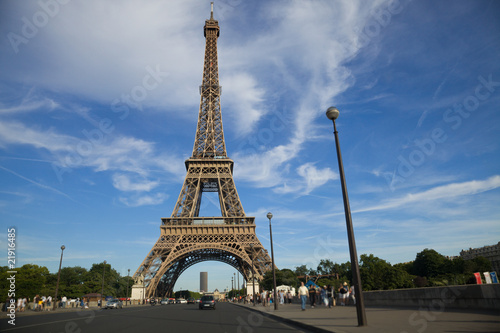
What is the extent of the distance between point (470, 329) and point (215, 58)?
243 feet

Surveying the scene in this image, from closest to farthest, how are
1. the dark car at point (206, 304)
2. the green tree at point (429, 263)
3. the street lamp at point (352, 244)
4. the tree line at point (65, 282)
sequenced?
1. the street lamp at point (352, 244)
2. the dark car at point (206, 304)
3. the tree line at point (65, 282)
4. the green tree at point (429, 263)

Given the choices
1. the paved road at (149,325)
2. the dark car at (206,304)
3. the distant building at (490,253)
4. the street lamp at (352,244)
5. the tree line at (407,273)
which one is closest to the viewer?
the street lamp at (352,244)

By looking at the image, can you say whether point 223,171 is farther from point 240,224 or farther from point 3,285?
point 3,285

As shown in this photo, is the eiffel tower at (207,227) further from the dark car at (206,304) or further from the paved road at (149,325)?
the paved road at (149,325)

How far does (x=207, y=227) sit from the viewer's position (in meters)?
56.3

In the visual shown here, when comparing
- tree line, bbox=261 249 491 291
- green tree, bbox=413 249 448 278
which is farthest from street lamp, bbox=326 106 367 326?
green tree, bbox=413 249 448 278

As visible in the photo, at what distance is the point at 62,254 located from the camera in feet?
117

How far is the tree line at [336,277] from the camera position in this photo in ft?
205

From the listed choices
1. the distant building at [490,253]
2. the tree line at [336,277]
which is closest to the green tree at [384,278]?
the tree line at [336,277]

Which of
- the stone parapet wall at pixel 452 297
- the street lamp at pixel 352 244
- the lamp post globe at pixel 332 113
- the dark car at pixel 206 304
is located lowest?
the dark car at pixel 206 304

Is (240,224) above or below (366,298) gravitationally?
above

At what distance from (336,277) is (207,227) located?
113ft

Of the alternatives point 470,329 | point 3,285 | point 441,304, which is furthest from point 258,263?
point 3,285

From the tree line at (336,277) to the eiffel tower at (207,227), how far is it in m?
7.27
